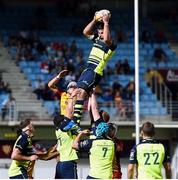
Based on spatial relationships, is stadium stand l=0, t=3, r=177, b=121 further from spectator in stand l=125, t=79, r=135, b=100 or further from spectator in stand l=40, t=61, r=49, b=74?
spectator in stand l=125, t=79, r=135, b=100

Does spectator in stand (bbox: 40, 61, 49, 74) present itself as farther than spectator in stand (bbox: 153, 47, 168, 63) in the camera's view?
No

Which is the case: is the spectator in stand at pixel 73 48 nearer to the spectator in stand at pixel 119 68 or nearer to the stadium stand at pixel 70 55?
the stadium stand at pixel 70 55

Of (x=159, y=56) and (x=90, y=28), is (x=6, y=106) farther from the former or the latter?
(x=90, y=28)

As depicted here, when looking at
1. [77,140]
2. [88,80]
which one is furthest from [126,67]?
[77,140]

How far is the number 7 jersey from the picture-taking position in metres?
9.34

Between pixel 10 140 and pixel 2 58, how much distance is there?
3.61 metres

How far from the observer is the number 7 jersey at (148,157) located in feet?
30.6

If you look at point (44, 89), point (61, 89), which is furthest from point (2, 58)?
point (61, 89)

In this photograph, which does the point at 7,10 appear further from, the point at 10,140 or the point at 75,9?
the point at 10,140

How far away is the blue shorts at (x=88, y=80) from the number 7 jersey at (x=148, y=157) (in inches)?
70.1

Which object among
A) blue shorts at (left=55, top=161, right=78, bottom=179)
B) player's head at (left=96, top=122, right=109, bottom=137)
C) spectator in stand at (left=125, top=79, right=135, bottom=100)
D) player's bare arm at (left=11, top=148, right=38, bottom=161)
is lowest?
blue shorts at (left=55, top=161, right=78, bottom=179)

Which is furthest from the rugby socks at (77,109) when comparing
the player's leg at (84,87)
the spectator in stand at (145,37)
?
the spectator in stand at (145,37)

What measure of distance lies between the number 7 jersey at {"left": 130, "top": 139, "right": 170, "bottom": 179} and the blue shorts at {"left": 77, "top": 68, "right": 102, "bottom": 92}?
1.78m

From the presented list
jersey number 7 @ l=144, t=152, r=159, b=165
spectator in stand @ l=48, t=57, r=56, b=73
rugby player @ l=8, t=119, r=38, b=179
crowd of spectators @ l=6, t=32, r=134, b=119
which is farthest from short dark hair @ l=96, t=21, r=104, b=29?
spectator in stand @ l=48, t=57, r=56, b=73
